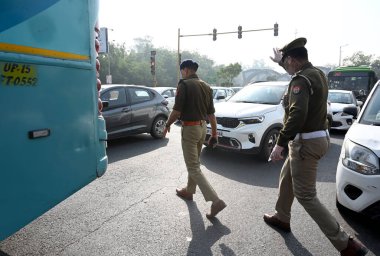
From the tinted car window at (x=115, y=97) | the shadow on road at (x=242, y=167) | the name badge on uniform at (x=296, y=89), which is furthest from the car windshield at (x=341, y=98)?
the name badge on uniform at (x=296, y=89)

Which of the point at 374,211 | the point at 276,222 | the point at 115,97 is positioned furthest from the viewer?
the point at 115,97

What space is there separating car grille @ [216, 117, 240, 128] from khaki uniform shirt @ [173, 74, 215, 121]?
2.34 meters

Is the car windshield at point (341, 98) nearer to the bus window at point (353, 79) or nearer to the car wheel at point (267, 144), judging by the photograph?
the bus window at point (353, 79)

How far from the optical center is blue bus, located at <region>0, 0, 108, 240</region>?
2059mm

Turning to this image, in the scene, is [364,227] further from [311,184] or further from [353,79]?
[353,79]

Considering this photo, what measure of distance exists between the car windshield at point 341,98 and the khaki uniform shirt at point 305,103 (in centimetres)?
965

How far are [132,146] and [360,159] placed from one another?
221 inches

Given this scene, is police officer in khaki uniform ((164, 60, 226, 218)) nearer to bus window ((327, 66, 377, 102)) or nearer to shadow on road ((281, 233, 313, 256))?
shadow on road ((281, 233, 313, 256))

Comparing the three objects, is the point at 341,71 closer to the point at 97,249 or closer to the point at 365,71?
the point at 365,71

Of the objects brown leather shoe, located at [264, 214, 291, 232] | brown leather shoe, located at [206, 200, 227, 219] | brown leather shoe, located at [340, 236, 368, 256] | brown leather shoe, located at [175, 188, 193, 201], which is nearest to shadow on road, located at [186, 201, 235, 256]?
brown leather shoe, located at [206, 200, 227, 219]

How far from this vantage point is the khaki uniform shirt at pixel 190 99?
371 centimetres

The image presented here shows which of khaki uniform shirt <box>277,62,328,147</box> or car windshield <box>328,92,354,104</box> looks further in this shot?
car windshield <box>328,92,354,104</box>

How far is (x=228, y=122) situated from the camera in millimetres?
6180

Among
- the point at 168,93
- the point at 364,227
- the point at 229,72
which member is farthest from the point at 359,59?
the point at 364,227
